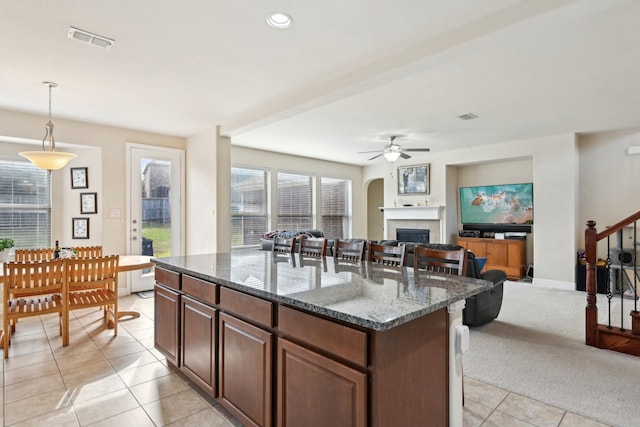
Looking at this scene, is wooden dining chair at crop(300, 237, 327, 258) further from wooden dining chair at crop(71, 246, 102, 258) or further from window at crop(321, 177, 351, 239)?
Result: window at crop(321, 177, 351, 239)

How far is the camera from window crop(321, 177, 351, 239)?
342 inches

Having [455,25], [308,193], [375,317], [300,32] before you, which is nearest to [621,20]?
[455,25]

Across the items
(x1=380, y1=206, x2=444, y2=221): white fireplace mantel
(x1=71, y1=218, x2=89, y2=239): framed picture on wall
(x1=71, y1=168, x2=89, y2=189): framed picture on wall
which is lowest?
(x1=71, y1=218, x2=89, y2=239): framed picture on wall

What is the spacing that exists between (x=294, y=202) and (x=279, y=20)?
5.67 meters

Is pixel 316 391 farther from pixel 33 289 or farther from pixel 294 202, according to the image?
pixel 294 202

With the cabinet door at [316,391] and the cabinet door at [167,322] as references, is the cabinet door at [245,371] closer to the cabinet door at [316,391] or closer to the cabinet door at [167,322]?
the cabinet door at [316,391]

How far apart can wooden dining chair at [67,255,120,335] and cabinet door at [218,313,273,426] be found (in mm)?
2062

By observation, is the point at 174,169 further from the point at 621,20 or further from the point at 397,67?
the point at 621,20

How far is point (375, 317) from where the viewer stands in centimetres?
124

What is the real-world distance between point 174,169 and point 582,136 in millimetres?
7025

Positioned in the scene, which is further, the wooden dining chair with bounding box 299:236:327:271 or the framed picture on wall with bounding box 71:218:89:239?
the framed picture on wall with bounding box 71:218:89:239

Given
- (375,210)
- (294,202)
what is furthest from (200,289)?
(375,210)

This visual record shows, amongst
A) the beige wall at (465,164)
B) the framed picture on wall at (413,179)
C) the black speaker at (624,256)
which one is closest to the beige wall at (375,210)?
the framed picture on wall at (413,179)

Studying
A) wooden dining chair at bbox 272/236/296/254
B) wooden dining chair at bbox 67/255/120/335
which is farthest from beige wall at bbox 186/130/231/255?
wooden dining chair at bbox 67/255/120/335
